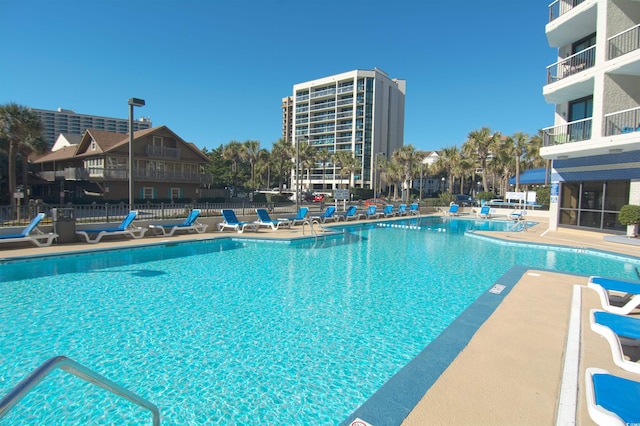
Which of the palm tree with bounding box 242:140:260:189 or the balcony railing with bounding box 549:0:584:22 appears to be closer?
the balcony railing with bounding box 549:0:584:22

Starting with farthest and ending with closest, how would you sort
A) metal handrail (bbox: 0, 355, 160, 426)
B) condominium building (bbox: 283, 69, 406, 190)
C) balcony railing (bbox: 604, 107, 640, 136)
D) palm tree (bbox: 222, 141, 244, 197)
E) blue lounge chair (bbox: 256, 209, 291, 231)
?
condominium building (bbox: 283, 69, 406, 190) → palm tree (bbox: 222, 141, 244, 197) → blue lounge chair (bbox: 256, 209, 291, 231) → balcony railing (bbox: 604, 107, 640, 136) → metal handrail (bbox: 0, 355, 160, 426)

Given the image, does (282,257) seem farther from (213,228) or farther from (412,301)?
(213,228)

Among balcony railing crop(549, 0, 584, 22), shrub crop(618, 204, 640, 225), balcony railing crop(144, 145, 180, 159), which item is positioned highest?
balcony railing crop(549, 0, 584, 22)

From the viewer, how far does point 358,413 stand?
3.29m

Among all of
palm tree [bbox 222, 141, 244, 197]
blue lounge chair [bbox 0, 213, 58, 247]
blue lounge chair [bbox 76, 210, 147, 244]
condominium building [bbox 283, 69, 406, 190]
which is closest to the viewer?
blue lounge chair [bbox 0, 213, 58, 247]

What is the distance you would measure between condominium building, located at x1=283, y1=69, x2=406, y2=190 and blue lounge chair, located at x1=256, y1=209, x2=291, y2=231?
152ft

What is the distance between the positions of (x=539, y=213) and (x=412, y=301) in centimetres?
2935

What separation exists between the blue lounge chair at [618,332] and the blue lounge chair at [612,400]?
1.11 metres

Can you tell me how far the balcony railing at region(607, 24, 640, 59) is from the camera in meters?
15.0

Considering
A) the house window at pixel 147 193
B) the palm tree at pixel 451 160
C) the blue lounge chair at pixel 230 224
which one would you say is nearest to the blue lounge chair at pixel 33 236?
the blue lounge chair at pixel 230 224

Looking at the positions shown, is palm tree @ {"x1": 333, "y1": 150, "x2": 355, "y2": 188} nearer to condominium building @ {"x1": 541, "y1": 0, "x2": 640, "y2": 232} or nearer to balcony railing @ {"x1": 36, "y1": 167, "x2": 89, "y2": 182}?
balcony railing @ {"x1": 36, "y1": 167, "x2": 89, "y2": 182}

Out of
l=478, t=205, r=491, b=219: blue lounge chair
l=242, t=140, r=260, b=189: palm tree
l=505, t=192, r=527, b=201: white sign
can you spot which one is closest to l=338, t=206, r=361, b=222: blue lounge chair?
l=505, t=192, r=527, b=201: white sign

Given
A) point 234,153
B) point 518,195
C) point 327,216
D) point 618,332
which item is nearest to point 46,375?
point 618,332

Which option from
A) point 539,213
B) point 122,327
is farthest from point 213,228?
point 539,213
